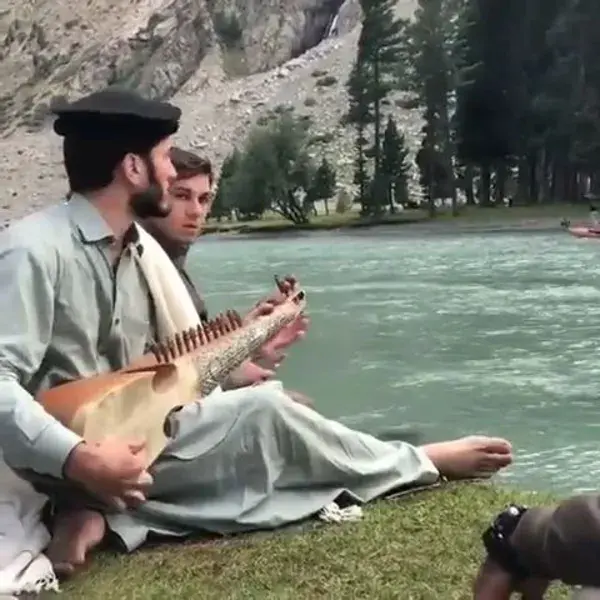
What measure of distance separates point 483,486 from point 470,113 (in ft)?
140

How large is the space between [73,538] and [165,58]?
91649 millimetres

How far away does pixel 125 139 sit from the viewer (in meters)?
2.85

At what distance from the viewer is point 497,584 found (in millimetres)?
1662

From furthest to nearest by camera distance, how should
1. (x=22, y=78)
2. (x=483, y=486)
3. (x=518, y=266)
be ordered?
(x=22, y=78)
(x=518, y=266)
(x=483, y=486)

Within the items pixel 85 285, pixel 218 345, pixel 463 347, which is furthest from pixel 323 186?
pixel 85 285

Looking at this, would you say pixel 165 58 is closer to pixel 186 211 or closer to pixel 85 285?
pixel 186 211

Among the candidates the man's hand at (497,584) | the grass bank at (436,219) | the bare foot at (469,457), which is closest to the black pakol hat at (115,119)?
the bare foot at (469,457)

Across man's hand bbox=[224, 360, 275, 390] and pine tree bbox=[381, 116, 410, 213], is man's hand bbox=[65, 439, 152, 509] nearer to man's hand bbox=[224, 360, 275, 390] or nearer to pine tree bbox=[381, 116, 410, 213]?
man's hand bbox=[224, 360, 275, 390]

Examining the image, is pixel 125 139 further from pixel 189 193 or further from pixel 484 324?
pixel 484 324

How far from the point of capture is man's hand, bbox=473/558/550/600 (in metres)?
1.66

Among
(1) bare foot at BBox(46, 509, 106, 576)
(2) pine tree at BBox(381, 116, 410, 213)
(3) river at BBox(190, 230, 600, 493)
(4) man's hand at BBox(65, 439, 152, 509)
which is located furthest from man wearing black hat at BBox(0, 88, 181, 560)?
(2) pine tree at BBox(381, 116, 410, 213)

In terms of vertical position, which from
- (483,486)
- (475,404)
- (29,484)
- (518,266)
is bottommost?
(518,266)

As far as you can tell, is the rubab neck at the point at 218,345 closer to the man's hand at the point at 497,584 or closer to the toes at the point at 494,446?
the toes at the point at 494,446

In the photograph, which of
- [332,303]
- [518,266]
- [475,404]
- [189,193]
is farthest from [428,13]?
[189,193]
